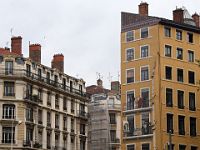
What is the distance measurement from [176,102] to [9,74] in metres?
29.6

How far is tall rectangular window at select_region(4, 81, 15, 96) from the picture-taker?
90.2 meters

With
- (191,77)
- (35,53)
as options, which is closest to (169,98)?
(191,77)

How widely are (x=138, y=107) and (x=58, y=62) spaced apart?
111ft

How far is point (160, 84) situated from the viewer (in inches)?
2692

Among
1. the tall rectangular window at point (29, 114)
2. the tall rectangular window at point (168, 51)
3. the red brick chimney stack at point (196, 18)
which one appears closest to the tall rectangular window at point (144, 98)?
the tall rectangular window at point (168, 51)

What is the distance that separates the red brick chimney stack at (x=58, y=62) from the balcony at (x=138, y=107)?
104ft

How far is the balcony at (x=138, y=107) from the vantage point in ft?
227

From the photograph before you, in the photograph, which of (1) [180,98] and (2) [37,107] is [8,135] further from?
(1) [180,98]

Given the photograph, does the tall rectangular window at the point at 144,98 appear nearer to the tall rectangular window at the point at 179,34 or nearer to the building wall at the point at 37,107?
the tall rectangular window at the point at 179,34

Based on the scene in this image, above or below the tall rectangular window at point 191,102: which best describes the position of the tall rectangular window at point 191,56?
above

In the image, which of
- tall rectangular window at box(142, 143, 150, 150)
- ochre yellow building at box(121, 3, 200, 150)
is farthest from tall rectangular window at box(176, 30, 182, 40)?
tall rectangular window at box(142, 143, 150, 150)

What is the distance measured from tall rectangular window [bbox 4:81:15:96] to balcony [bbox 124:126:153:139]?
2483 cm

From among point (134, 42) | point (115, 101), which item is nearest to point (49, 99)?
point (115, 101)

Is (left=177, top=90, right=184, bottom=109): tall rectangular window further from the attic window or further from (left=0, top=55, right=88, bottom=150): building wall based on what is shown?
(left=0, top=55, right=88, bottom=150): building wall
